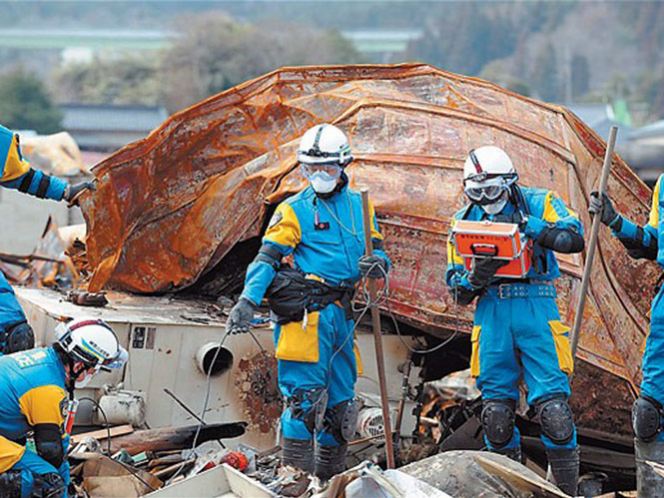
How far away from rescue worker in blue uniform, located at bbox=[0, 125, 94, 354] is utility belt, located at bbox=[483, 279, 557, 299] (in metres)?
2.73

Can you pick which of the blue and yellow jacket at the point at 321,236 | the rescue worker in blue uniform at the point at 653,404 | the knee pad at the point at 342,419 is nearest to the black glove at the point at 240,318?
the blue and yellow jacket at the point at 321,236

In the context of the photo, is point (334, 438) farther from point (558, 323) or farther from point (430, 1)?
point (430, 1)

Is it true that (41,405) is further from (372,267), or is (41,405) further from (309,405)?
(372,267)

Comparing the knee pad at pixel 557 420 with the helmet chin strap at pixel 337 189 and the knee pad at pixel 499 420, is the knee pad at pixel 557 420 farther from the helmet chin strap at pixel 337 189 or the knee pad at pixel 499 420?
the helmet chin strap at pixel 337 189

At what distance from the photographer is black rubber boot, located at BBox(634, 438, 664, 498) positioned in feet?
21.4

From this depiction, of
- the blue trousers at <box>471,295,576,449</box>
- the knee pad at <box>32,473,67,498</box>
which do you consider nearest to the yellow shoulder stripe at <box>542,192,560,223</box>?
the blue trousers at <box>471,295,576,449</box>

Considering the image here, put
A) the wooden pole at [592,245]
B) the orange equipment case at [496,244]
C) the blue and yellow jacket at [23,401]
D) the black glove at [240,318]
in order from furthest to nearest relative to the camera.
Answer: the wooden pole at [592,245]
the black glove at [240,318]
the orange equipment case at [496,244]
the blue and yellow jacket at [23,401]

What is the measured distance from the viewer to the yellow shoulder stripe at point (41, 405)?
19.1 ft

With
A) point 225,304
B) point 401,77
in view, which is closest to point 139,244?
point 225,304

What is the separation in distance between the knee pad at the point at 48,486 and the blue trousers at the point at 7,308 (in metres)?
1.74

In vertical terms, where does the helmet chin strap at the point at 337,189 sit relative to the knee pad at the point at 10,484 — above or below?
above

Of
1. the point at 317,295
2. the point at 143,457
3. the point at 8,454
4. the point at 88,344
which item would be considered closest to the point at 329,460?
the point at 317,295

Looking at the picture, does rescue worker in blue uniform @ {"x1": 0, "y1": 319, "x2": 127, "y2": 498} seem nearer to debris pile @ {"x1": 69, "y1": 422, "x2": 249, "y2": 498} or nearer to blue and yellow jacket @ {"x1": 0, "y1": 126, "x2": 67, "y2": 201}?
debris pile @ {"x1": 69, "y1": 422, "x2": 249, "y2": 498}

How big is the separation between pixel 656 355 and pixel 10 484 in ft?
11.0
